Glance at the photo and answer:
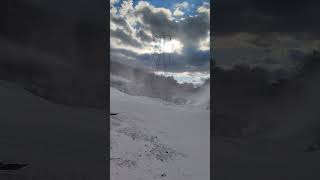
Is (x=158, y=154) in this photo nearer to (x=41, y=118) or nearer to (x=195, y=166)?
(x=195, y=166)

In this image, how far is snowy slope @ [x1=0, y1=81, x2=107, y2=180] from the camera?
3.35 m

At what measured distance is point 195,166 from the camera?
3738mm

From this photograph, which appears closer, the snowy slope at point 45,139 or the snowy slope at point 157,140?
the snowy slope at point 45,139

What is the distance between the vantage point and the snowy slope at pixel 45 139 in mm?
3350

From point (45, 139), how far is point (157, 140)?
1.37 m

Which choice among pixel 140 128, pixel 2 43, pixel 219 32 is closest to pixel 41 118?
pixel 2 43

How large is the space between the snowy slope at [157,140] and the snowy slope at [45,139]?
0.46 m

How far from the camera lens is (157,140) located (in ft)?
13.0

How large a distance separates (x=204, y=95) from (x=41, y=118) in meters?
1.93

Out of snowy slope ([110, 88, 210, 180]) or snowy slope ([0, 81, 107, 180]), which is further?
snowy slope ([110, 88, 210, 180])

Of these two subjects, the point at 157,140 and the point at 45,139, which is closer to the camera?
the point at 45,139

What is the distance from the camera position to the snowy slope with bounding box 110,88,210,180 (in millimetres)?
3752

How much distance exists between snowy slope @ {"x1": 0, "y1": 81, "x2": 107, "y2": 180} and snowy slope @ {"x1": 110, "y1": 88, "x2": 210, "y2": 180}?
459 mm

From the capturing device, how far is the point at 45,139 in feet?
11.1
